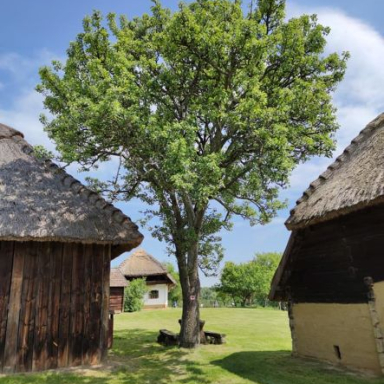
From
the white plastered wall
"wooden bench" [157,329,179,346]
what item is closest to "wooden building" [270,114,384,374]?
"wooden bench" [157,329,179,346]

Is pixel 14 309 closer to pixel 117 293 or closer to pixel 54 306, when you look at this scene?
pixel 54 306

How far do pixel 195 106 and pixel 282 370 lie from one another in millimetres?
7531

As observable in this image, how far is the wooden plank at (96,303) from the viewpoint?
8.36 m

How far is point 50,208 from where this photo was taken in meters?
8.56

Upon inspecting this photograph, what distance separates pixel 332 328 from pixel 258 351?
3.27 metres

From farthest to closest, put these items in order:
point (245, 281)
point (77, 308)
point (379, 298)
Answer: point (245, 281) < point (77, 308) < point (379, 298)

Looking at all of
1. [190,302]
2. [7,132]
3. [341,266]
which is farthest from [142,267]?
[341,266]

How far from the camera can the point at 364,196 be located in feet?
24.1

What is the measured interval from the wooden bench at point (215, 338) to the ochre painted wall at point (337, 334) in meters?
3.17

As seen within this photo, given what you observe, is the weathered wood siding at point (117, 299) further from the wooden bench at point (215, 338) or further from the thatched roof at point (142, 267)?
the wooden bench at point (215, 338)

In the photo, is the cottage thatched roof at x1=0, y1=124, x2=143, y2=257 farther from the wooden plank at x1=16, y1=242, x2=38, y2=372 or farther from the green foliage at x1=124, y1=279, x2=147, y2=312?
the green foliage at x1=124, y1=279, x2=147, y2=312

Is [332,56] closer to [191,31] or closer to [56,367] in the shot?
[191,31]

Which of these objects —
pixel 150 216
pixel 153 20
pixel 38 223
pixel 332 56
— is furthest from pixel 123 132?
pixel 332 56

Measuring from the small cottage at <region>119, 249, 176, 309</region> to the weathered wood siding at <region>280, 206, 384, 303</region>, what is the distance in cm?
2394
